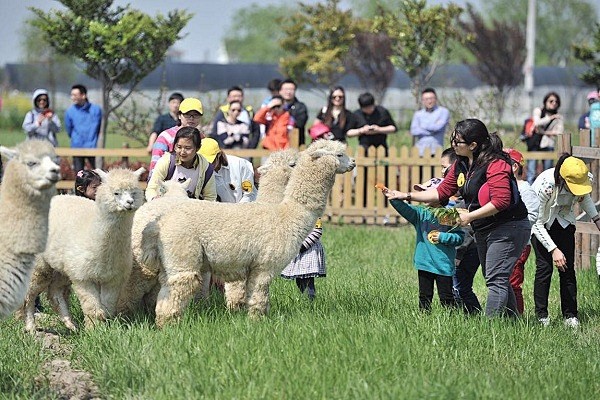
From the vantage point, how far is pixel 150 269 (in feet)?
27.1

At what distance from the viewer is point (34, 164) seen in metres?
6.48

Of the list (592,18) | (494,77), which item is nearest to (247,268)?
(494,77)

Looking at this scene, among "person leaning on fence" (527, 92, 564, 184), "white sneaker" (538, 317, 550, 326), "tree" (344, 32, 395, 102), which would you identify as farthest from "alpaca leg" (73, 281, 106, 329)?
"tree" (344, 32, 395, 102)

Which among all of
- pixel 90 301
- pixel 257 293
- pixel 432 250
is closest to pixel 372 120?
pixel 432 250

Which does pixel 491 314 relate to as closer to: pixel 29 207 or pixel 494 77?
pixel 29 207

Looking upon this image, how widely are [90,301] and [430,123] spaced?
10.1 m

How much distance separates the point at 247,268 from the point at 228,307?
18.5 inches

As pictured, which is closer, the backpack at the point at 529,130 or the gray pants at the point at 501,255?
the gray pants at the point at 501,255

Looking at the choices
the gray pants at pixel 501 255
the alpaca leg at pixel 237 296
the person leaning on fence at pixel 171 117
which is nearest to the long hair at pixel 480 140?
the gray pants at pixel 501 255

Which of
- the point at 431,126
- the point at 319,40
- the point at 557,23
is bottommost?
the point at 431,126

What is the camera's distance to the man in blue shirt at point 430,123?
56.3 feet

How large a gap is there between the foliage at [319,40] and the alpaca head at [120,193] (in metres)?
25.0

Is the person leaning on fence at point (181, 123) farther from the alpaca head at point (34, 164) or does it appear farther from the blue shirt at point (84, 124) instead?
the blue shirt at point (84, 124)

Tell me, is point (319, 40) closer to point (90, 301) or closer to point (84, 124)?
point (84, 124)
